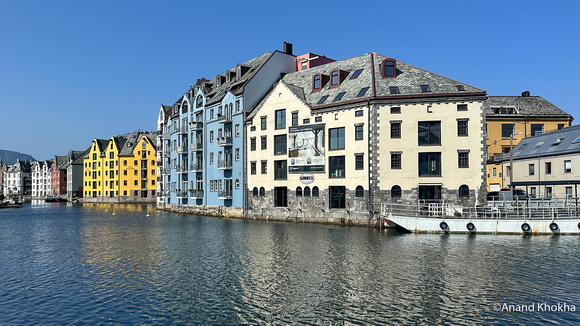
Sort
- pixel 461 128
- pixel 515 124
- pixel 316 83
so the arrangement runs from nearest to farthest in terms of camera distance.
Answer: pixel 461 128 → pixel 316 83 → pixel 515 124

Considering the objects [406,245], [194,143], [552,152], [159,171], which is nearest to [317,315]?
[406,245]

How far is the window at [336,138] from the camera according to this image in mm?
48872

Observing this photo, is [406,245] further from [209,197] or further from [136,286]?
[209,197]

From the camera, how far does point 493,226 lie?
123ft

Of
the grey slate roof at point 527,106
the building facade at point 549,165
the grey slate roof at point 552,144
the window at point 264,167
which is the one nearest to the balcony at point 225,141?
A: the window at point 264,167

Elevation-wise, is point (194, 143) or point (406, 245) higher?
point (194, 143)

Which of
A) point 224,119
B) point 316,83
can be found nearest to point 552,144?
point 316,83

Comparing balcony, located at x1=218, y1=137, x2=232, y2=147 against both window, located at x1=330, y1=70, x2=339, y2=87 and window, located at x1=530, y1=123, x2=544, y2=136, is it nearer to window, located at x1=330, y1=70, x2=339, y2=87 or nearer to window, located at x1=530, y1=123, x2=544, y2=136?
window, located at x1=330, y1=70, x2=339, y2=87

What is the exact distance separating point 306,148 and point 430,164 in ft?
48.7

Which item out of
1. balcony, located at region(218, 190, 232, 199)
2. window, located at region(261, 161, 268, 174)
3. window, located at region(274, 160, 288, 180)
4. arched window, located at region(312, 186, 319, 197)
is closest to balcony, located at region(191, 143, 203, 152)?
balcony, located at region(218, 190, 232, 199)

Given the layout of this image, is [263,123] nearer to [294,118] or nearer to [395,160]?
[294,118]

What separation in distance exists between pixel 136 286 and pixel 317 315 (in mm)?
10065

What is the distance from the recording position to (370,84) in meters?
47.7

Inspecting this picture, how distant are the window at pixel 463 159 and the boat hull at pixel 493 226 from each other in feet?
25.0
